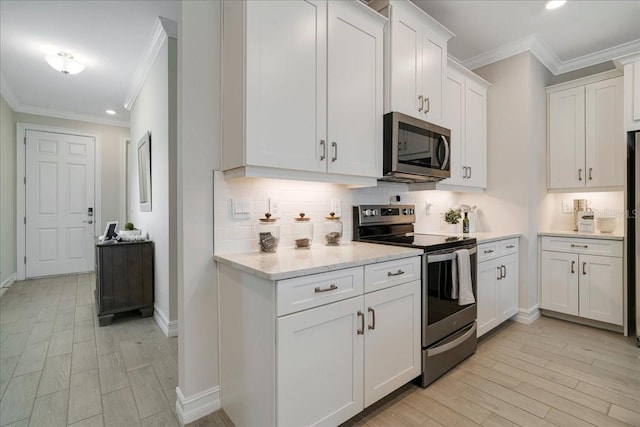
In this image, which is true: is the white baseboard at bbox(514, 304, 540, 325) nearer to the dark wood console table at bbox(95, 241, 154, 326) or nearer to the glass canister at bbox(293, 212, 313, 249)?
the glass canister at bbox(293, 212, 313, 249)

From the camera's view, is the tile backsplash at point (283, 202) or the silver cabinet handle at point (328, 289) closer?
the silver cabinet handle at point (328, 289)

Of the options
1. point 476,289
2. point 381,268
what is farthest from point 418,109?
point 476,289

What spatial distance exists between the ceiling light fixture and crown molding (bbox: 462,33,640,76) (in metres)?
4.37

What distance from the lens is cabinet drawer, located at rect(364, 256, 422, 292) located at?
64.6 inches

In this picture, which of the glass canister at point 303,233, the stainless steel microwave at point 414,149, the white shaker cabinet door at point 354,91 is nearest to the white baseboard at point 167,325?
the glass canister at point 303,233

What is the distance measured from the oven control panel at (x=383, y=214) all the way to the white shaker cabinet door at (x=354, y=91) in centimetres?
41

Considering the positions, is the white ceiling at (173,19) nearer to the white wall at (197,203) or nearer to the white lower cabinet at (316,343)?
the white wall at (197,203)

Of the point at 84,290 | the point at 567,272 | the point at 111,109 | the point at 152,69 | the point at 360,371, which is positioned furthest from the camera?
the point at 111,109

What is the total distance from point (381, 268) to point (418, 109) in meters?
1.37

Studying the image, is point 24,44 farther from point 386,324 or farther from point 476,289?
point 476,289

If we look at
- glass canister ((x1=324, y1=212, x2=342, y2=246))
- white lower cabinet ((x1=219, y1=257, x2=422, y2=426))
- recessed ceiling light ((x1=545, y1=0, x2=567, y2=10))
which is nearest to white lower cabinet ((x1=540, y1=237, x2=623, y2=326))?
recessed ceiling light ((x1=545, y1=0, x2=567, y2=10))

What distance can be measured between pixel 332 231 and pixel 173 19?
2402 mm

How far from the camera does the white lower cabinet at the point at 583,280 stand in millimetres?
2818

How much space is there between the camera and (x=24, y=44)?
10.3ft
